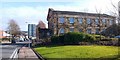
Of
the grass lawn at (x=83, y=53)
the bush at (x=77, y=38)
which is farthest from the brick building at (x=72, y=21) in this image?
the grass lawn at (x=83, y=53)

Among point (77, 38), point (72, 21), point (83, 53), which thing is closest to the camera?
point (83, 53)

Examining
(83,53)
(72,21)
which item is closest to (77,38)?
(83,53)

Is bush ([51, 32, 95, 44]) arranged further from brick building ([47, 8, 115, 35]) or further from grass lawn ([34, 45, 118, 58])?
brick building ([47, 8, 115, 35])

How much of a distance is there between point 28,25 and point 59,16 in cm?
3106

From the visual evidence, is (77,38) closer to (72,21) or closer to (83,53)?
(83,53)

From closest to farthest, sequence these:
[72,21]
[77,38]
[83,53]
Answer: [83,53] < [77,38] < [72,21]

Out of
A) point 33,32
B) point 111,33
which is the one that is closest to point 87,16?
point 111,33

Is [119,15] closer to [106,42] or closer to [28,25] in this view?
Answer: [106,42]

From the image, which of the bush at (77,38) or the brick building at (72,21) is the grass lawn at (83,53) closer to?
the bush at (77,38)

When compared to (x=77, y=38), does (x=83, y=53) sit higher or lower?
lower

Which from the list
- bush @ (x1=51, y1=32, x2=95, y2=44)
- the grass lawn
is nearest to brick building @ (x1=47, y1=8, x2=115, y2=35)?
bush @ (x1=51, y1=32, x2=95, y2=44)

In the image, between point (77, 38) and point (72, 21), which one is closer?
point (77, 38)

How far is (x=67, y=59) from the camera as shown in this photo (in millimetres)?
20781

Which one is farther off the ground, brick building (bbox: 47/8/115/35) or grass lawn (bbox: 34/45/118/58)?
brick building (bbox: 47/8/115/35)
